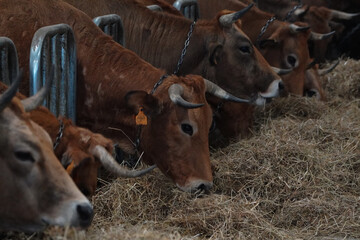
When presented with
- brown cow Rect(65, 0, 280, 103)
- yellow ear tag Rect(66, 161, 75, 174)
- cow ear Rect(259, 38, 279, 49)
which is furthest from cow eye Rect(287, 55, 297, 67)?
yellow ear tag Rect(66, 161, 75, 174)

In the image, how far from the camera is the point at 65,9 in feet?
20.6

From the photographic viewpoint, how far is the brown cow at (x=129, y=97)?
5789mm

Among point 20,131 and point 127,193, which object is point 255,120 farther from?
point 20,131

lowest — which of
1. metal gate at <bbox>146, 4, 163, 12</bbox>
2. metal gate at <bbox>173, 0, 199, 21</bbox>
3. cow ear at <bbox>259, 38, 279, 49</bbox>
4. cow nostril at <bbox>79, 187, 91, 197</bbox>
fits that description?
cow ear at <bbox>259, 38, 279, 49</bbox>

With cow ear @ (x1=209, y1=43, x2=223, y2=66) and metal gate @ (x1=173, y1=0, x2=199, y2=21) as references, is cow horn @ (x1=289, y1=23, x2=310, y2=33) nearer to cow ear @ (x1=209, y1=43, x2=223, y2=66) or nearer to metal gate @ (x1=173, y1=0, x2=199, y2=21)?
metal gate @ (x1=173, y1=0, x2=199, y2=21)

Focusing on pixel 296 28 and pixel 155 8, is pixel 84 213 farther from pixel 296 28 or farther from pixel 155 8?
pixel 296 28

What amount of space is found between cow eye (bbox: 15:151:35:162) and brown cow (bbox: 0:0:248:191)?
6.04ft

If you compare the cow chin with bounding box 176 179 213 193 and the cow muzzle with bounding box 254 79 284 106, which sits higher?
the cow chin with bounding box 176 179 213 193

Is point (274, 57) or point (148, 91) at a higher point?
point (148, 91)

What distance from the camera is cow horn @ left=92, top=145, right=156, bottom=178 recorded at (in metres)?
4.72

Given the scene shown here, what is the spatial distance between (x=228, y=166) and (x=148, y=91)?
114cm

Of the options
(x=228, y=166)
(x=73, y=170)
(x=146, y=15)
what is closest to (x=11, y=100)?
(x=73, y=170)

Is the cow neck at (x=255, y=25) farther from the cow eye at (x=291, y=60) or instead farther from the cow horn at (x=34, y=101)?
the cow horn at (x=34, y=101)

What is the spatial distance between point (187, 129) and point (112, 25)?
167 centimetres
